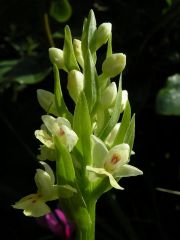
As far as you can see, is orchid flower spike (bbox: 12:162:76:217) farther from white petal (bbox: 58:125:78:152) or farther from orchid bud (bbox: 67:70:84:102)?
orchid bud (bbox: 67:70:84:102)

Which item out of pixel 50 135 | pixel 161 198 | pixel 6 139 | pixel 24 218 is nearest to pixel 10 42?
pixel 6 139

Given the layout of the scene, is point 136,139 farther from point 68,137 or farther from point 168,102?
point 68,137

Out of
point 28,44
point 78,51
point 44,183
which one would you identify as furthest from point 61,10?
point 44,183

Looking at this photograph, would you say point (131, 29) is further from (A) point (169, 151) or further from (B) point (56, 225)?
(B) point (56, 225)

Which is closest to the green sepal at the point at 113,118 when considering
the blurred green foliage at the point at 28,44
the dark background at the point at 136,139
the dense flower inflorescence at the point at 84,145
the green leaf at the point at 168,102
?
the dense flower inflorescence at the point at 84,145

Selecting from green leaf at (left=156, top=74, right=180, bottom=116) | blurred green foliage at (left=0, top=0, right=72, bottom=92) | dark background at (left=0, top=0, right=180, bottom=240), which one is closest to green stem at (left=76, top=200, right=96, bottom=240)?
green leaf at (left=156, top=74, right=180, bottom=116)

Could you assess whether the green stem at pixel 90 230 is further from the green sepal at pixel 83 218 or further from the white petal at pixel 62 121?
the white petal at pixel 62 121

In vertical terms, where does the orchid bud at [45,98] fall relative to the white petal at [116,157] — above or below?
above
